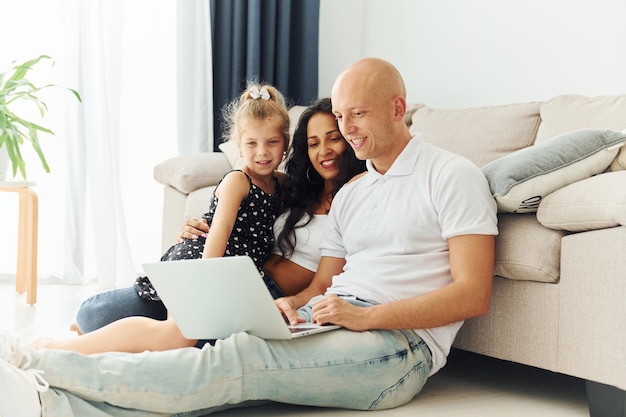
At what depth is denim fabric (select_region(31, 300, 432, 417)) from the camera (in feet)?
5.08

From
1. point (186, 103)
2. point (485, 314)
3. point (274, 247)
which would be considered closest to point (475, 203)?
point (485, 314)

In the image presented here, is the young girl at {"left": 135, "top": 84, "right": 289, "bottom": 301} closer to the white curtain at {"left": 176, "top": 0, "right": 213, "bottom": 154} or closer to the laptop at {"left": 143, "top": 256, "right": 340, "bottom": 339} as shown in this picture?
the laptop at {"left": 143, "top": 256, "right": 340, "bottom": 339}

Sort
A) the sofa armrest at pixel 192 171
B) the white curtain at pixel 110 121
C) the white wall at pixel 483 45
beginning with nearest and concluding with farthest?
the white wall at pixel 483 45 → the sofa armrest at pixel 192 171 → the white curtain at pixel 110 121

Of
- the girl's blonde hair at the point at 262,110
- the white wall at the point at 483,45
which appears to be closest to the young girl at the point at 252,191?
the girl's blonde hair at the point at 262,110

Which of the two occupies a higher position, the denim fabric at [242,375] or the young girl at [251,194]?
the young girl at [251,194]

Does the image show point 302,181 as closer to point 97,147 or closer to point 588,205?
point 588,205

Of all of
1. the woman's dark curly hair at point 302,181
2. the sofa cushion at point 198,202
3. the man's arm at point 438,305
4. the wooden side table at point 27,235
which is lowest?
the wooden side table at point 27,235

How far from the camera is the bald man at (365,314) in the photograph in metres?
1.57

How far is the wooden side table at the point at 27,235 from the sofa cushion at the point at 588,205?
87.4 inches

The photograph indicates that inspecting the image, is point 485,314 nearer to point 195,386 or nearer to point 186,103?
point 195,386

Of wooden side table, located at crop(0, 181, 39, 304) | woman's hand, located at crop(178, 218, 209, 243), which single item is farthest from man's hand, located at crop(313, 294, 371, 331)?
wooden side table, located at crop(0, 181, 39, 304)

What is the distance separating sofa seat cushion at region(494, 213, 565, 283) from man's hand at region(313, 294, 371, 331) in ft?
1.14

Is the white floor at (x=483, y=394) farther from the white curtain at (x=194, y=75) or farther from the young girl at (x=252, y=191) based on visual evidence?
the white curtain at (x=194, y=75)

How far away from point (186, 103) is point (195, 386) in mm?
2574
